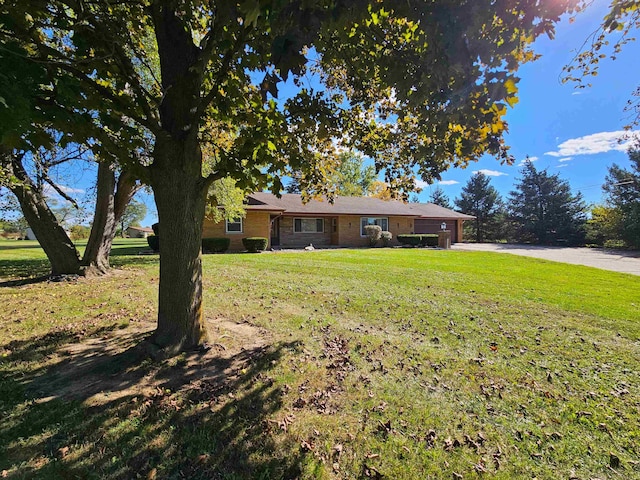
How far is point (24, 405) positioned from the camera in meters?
3.00

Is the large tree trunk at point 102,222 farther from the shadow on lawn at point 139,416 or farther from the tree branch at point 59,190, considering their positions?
the shadow on lawn at point 139,416

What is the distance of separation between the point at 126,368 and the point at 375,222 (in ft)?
76.7

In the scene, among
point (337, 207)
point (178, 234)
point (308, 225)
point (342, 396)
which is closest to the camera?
point (342, 396)

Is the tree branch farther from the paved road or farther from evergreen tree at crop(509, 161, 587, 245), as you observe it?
evergreen tree at crop(509, 161, 587, 245)

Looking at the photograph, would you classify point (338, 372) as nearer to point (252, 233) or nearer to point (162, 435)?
point (162, 435)

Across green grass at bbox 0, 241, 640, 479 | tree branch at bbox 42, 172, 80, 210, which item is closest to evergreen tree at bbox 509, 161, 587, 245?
green grass at bbox 0, 241, 640, 479

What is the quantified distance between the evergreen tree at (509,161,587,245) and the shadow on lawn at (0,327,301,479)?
125 feet

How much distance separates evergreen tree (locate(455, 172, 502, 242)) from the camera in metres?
39.5

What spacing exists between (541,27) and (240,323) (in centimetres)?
532

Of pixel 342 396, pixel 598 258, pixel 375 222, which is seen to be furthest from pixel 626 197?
pixel 342 396

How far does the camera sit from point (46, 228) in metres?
8.99

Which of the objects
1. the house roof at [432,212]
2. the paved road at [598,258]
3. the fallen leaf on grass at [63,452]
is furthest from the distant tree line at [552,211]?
the fallen leaf on grass at [63,452]

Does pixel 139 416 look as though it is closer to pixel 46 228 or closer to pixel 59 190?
pixel 46 228

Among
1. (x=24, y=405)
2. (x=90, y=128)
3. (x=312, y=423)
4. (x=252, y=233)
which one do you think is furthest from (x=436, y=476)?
(x=252, y=233)
